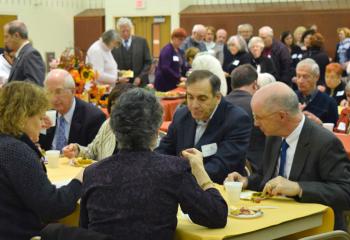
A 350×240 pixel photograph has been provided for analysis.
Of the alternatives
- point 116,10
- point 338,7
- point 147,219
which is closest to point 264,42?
point 338,7

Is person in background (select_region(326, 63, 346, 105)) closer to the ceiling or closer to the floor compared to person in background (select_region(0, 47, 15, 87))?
closer to the floor

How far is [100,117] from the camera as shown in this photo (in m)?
4.52

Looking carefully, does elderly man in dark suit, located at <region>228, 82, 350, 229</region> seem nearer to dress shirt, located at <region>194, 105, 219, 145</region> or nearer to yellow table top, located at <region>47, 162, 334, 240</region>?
yellow table top, located at <region>47, 162, 334, 240</region>

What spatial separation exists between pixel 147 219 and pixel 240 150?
5.18ft

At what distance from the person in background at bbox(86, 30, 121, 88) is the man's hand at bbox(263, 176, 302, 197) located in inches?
197

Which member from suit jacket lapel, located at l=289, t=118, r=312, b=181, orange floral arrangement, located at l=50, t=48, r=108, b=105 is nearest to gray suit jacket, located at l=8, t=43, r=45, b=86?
orange floral arrangement, located at l=50, t=48, r=108, b=105

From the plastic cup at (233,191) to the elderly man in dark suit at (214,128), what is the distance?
30.9 inches

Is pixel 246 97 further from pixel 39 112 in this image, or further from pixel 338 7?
pixel 338 7

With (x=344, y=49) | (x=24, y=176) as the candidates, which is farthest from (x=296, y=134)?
(x=344, y=49)

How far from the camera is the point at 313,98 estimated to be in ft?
18.5

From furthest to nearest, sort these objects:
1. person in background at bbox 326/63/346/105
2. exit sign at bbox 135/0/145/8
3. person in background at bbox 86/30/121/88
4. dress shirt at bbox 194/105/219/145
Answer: exit sign at bbox 135/0/145/8 → person in background at bbox 86/30/121/88 → person in background at bbox 326/63/346/105 → dress shirt at bbox 194/105/219/145

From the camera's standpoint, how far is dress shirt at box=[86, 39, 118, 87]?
305 inches

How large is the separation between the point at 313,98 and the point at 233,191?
2.98m

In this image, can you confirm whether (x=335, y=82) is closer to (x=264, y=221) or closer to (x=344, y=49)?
(x=344, y=49)
